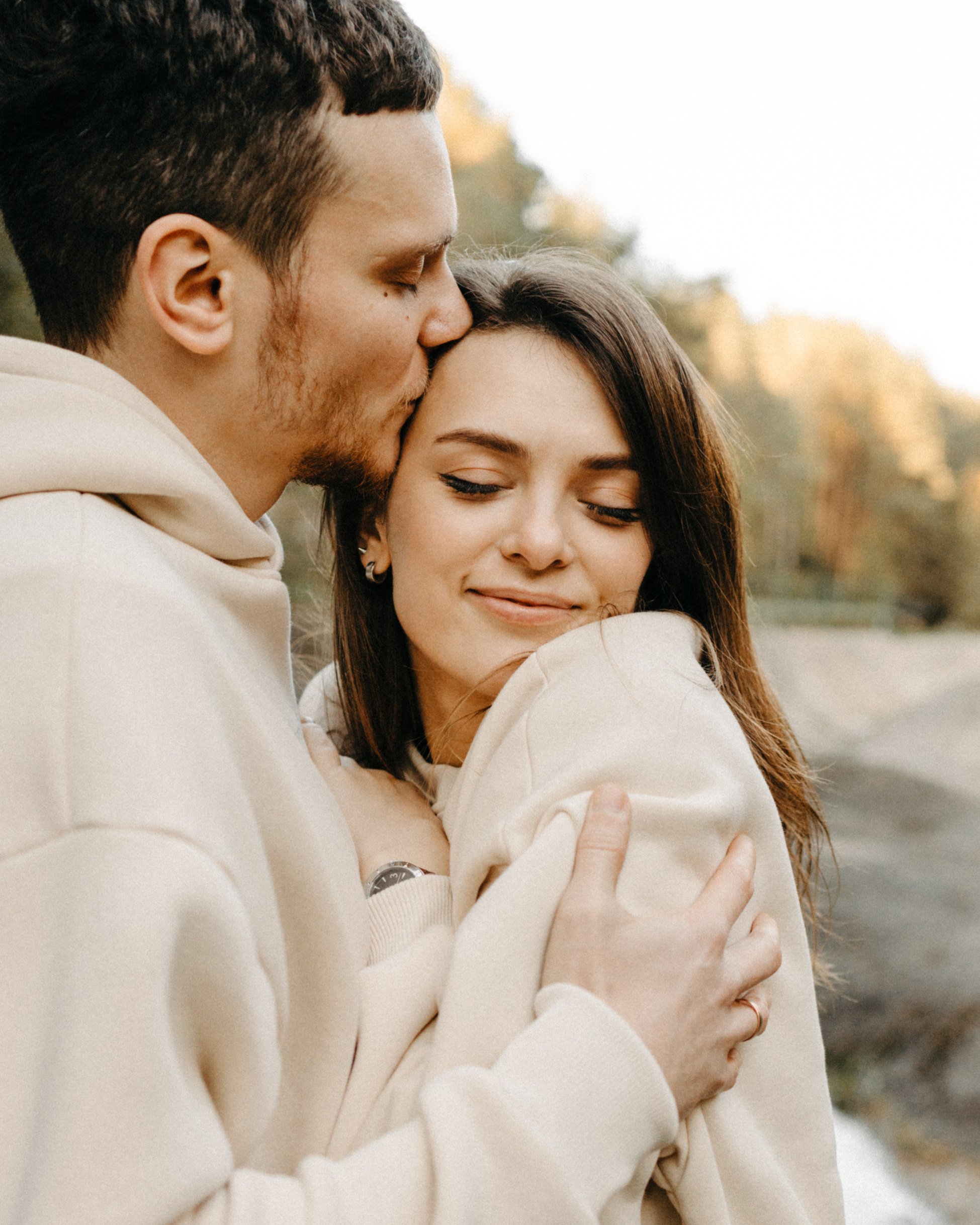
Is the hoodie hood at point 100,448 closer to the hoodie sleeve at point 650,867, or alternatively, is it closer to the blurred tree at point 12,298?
the hoodie sleeve at point 650,867

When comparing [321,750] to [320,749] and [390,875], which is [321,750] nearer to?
[320,749]

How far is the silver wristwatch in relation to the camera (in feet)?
6.15

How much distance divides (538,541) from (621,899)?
27.0 inches

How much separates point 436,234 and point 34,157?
633 millimetres

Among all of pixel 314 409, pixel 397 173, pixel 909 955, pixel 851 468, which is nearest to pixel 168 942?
pixel 314 409

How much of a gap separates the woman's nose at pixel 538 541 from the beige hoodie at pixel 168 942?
0.66 metres

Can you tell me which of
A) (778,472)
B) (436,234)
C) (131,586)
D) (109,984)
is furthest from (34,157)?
(778,472)

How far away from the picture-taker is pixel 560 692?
73.5 inches

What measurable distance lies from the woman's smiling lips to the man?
0.32 m

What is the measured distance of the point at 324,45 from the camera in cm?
167

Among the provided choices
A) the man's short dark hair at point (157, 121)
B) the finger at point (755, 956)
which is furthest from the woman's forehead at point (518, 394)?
the finger at point (755, 956)

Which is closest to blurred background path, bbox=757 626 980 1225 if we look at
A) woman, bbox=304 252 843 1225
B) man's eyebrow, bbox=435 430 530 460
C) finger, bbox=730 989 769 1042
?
woman, bbox=304 252 843 1225

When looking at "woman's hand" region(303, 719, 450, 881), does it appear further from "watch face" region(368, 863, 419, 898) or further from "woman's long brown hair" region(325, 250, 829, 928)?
"woman's long brown hair" region(325, 250, 829, 928)

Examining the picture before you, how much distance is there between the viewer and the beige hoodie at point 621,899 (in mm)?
1502
